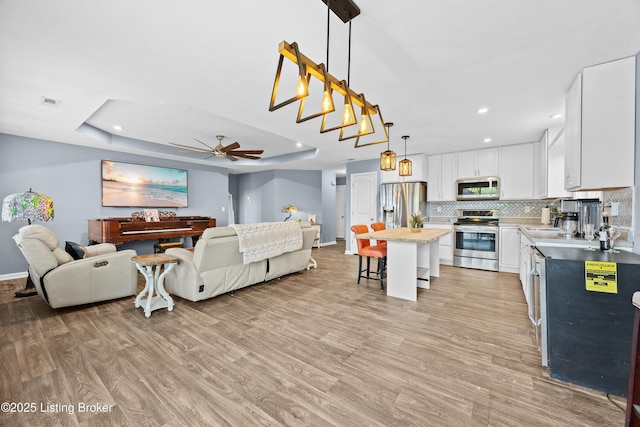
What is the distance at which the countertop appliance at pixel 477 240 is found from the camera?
15.4ft

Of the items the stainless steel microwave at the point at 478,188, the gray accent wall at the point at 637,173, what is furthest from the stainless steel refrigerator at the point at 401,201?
the gray accent wall at the point at 637,173

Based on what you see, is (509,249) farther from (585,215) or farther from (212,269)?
(212,269)

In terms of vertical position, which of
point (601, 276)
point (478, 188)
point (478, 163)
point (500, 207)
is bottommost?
point (601, 276)

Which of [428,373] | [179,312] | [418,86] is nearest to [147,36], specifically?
[418,86]

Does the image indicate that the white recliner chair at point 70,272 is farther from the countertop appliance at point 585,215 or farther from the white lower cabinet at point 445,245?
the countertop appliance at point 585,215

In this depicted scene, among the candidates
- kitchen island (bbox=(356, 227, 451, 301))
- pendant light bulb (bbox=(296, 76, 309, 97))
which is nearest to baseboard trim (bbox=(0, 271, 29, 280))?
kitchen island (bbox=(356, 227, 451, 301))

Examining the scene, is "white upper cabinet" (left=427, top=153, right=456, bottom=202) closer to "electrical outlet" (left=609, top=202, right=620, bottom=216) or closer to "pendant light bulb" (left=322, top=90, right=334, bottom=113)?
"electrical outlet" (left=609, top=202, right=620, bottom=216)

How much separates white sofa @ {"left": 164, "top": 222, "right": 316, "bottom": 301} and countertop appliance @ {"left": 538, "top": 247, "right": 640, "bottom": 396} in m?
3.15

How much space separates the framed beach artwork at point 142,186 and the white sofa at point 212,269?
3.12 metres

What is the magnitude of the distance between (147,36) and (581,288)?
3.51 meters

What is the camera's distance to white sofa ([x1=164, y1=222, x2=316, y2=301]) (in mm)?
3096

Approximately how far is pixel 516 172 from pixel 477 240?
1464 mm

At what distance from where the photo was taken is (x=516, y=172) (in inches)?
189

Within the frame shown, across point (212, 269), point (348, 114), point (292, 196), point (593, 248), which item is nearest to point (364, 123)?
point (348, 114)
